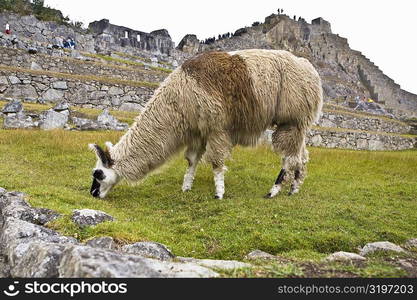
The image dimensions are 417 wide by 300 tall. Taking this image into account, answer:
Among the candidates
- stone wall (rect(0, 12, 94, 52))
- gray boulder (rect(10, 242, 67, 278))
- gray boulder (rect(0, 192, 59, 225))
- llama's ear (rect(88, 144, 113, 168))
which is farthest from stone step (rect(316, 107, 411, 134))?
gray boulder (rect(10, 242, 67, 278))

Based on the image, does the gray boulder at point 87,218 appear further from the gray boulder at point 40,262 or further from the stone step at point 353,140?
the stone step at point 353,140

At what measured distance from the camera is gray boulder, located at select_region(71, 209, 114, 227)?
4926 millimetres

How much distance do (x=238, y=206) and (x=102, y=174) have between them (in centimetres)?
280

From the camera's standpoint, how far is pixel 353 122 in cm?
2952

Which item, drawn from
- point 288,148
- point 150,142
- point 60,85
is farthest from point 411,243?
point 60,85

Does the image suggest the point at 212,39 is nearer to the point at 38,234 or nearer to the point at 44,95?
the point at 44,95

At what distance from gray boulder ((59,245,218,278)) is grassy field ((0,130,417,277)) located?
0.43 metres

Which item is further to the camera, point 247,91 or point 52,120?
point 52,120

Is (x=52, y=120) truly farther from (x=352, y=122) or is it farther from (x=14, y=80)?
(x=352, y=122)

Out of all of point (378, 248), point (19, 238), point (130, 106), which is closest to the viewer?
point (19, 238)

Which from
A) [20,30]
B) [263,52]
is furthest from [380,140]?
[20,30]

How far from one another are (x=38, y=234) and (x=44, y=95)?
66.6 feet

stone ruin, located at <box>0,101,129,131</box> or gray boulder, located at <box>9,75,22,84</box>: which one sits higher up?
gray boulder, located at <box>9,75,22,84</box>

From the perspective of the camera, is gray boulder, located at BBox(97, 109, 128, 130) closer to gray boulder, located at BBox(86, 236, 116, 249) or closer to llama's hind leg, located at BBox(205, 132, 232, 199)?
llama's hind leg, located at BBox(205, 132, 232, 199)
